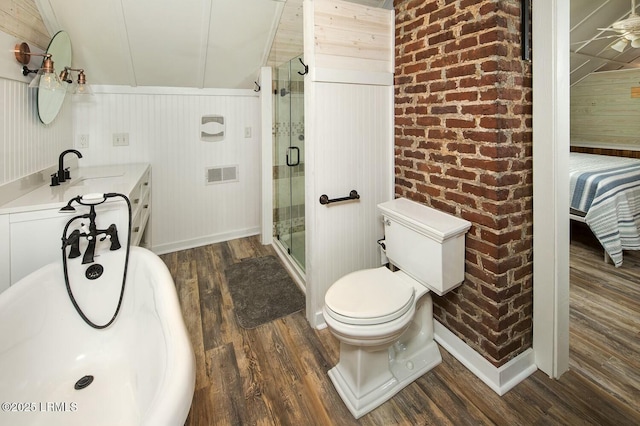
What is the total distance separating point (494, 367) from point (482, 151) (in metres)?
1.07

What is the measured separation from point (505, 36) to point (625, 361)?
1797 mm

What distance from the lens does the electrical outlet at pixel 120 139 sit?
286 cm

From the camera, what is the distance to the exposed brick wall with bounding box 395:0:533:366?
141cm

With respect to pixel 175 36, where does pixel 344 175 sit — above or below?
A: below

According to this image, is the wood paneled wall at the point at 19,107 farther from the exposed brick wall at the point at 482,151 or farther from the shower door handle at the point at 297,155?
the exposed brick wall at the point at 482,151

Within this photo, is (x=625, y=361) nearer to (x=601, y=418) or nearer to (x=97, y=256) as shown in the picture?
(x=601, y=418)

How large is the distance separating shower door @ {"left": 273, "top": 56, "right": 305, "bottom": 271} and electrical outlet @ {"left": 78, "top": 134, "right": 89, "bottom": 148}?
1.68 meters

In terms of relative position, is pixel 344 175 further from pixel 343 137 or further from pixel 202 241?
pixel 202 241

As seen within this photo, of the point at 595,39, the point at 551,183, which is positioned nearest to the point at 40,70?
the point at 551,183

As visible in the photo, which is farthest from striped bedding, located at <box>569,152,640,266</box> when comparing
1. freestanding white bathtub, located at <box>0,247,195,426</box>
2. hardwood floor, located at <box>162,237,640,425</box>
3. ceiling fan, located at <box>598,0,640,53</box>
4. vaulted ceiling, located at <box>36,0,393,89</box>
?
freestanding white bathtub, located at <box>0,247,195,426</box>

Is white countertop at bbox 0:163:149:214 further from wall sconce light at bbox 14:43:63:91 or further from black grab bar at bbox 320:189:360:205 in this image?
black grab bar at bbox 320:189:360:205

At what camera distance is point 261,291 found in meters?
2.46

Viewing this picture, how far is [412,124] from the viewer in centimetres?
193

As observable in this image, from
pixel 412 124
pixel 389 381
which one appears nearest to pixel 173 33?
pixel 412 124
